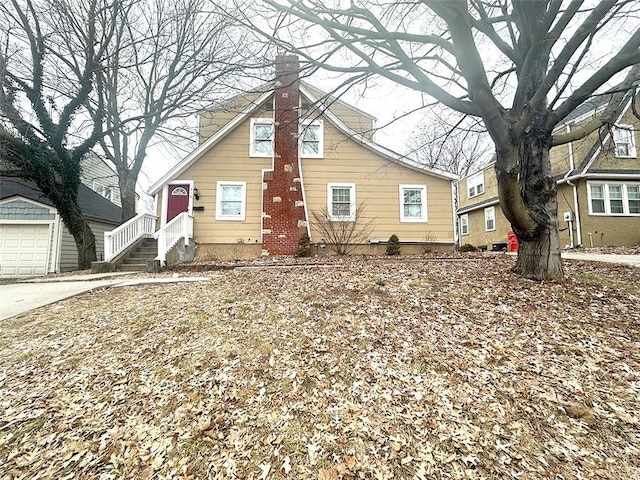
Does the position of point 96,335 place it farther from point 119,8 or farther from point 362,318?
point 119,8

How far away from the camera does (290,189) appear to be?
1060cm

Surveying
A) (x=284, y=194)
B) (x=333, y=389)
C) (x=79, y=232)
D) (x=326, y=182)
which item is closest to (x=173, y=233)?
(x=284, y=194)

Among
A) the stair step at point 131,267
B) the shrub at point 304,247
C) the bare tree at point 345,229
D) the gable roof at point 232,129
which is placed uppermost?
the gable roof at point 232,129

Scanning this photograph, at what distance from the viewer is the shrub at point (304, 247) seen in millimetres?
9797

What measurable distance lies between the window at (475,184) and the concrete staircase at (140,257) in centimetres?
1773

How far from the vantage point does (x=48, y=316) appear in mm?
4059

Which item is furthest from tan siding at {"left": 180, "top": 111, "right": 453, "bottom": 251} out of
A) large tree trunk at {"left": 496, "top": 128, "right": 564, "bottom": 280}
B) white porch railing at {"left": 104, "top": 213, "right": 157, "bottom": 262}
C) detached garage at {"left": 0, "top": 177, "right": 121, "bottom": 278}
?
large tree trunk at {"left": 496, "top": 128, "right": 564, "bottom": 280}

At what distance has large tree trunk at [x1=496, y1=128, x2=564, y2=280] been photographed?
14.2 feet

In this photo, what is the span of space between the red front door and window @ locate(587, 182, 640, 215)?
52.1ft

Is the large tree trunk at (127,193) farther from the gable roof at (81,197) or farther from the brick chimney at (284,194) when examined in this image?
the brick chimney at (284,194)

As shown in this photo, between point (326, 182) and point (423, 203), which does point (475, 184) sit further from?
point (326, 182)

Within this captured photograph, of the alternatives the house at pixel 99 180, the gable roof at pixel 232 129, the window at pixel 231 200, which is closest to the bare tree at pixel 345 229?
the gable roof at pixel 232 129

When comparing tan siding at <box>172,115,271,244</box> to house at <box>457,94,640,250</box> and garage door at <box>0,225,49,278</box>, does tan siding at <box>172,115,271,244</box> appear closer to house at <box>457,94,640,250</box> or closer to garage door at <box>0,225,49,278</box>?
garage door at <box>0,225,49,278</box>

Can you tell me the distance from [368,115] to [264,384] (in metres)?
13.1
